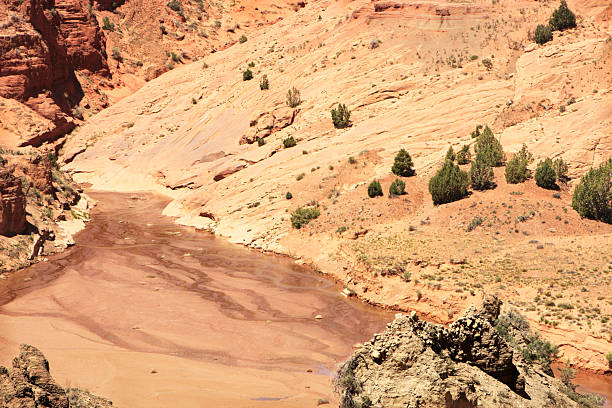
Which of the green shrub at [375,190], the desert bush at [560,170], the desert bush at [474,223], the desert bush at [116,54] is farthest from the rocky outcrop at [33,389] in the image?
the desert bush at [116,54]

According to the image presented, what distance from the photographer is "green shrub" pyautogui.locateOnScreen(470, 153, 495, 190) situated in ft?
94.1

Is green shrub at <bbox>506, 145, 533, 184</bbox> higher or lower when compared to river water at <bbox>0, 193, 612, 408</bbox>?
higher

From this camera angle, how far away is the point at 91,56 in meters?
70.8

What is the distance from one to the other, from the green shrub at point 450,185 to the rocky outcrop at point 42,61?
1660 inches

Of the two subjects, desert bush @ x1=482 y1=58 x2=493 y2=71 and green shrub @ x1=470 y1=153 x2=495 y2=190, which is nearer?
green shrub @ x1=470 y1=153 x2=495 y2=190

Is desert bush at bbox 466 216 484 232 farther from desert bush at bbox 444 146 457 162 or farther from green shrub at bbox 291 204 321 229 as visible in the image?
green shrub at bbox 291 204 321 229

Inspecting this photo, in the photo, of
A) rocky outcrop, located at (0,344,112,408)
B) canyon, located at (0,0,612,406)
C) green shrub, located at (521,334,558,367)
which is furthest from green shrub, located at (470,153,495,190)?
rocky outcrop, located at (0,344,112,408)

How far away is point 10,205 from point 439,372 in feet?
79.2

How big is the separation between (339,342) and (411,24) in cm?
4210

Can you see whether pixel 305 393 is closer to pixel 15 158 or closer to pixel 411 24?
pixel 15 158

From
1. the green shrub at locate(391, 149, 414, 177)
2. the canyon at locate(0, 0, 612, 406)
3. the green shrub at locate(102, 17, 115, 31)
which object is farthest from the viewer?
the green shrub at locate(102, 17, 115, 31)

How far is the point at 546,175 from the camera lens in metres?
27.2

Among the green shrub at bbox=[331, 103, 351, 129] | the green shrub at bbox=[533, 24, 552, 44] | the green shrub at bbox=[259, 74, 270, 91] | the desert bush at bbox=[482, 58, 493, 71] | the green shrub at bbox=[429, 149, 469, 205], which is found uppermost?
the green shrub at bbox=[533, 24, 552, 44]

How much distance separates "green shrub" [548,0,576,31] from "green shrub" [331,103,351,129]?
1741 cm
